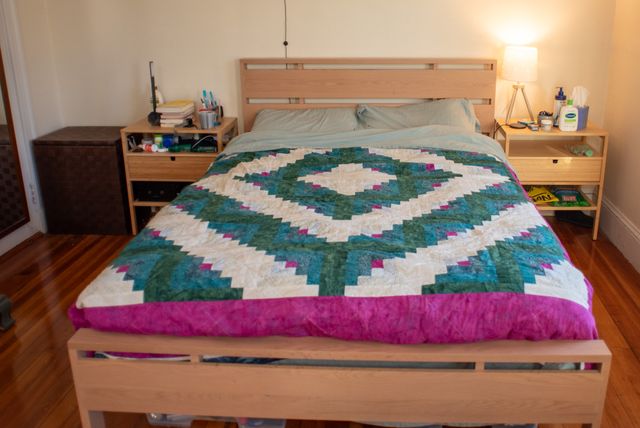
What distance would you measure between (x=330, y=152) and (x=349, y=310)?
1.58m

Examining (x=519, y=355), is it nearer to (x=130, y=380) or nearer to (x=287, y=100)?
(x=130, y=380)

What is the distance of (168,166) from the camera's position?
3848mm

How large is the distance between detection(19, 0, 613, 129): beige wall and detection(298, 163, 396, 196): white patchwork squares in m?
1.10

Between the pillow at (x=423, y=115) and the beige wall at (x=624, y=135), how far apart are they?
820mm

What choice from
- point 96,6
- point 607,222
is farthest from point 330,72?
point 607,222

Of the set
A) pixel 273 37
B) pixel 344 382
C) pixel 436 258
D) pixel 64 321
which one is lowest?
pixel 64 321

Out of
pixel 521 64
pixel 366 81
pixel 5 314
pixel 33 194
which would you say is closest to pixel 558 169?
pixel 521 64

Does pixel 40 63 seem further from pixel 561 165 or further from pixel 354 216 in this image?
pixel 561 165

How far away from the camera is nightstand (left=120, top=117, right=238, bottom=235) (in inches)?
149

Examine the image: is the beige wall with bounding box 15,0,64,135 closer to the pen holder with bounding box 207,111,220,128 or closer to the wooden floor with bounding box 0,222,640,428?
the wooden floor with bounding box 0,222,640,428

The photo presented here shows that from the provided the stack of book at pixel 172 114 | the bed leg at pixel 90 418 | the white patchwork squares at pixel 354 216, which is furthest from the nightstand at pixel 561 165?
the bed leg at pixel 90 418

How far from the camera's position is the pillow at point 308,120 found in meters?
3.75

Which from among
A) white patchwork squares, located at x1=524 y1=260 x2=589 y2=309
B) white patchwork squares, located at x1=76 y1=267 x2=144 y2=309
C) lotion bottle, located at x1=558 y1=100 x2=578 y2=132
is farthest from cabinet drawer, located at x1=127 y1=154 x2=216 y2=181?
white patchwork squares, located at x1=524 y1=260 x2=589 y2=309

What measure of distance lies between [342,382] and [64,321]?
164 centimetres
